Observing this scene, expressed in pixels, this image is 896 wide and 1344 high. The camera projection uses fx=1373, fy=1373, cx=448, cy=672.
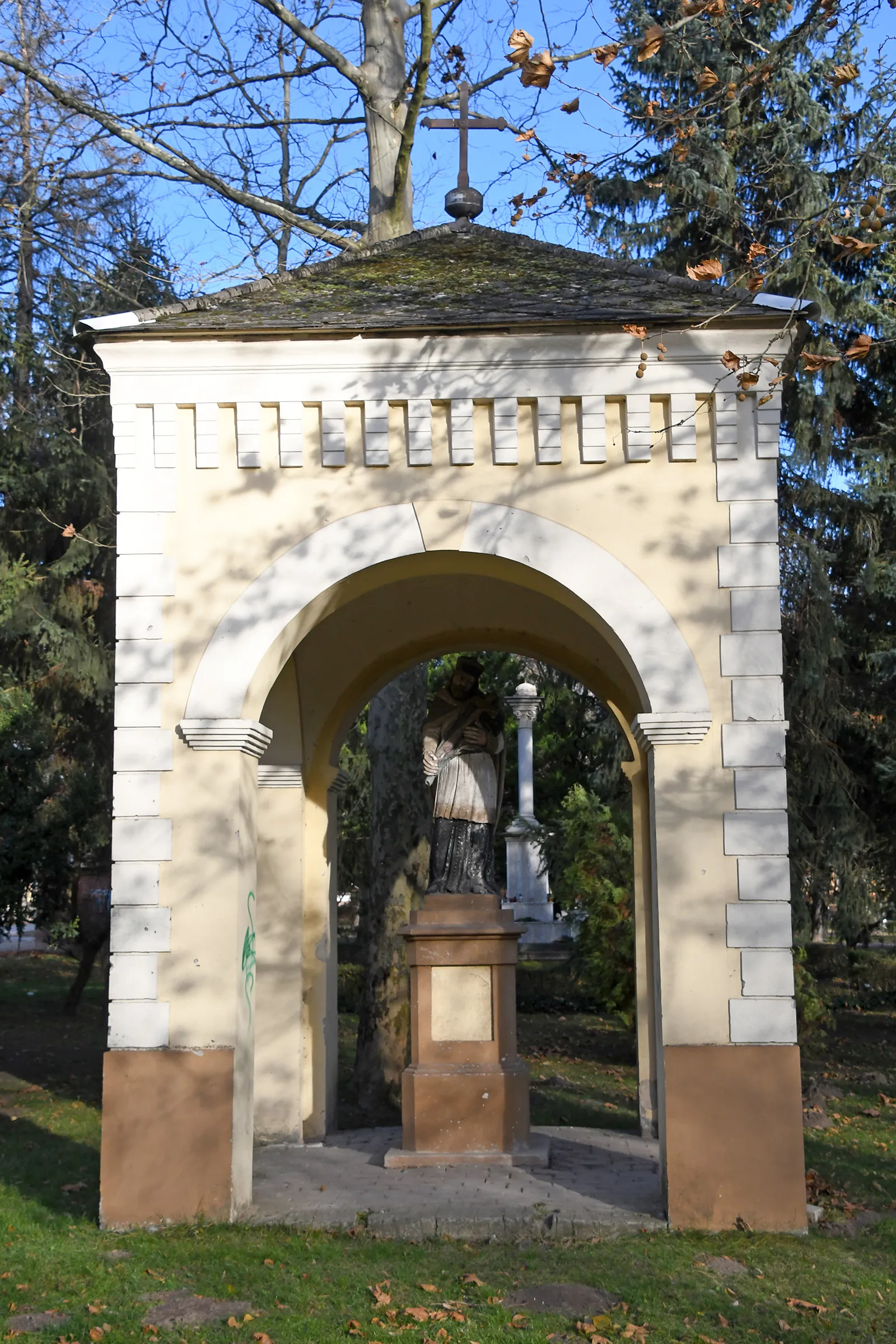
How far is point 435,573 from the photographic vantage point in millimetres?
8586

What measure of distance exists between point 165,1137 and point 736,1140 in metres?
3.04

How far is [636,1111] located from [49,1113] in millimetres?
4899

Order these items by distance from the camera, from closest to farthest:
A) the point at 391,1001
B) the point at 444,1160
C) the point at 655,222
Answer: the point at 444,1160, the point at 391,1001, the point at 655,222

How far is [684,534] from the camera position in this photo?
790cm

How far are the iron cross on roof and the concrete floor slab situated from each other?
679 cm

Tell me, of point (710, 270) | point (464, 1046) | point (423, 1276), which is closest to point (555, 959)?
point (464, 1046)

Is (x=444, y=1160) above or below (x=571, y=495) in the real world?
below

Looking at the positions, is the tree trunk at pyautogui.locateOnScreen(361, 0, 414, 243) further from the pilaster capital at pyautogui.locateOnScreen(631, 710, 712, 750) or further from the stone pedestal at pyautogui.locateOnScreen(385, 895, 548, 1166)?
the pilaster capital at pyautogui.locateOnScreen(631, 710, 712, 750)

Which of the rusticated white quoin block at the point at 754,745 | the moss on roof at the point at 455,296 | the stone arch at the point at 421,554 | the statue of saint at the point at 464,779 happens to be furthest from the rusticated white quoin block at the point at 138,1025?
the moss on roof at the point at 455,296

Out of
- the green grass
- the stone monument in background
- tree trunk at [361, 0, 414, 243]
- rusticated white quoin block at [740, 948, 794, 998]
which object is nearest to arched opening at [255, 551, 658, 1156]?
the green grass

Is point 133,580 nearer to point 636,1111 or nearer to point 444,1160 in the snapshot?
point 444,1160

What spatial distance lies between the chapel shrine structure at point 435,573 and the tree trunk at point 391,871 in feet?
14.8

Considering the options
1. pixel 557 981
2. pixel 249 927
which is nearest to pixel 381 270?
pixel 249 927

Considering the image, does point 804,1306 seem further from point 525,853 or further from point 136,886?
point 525,853
